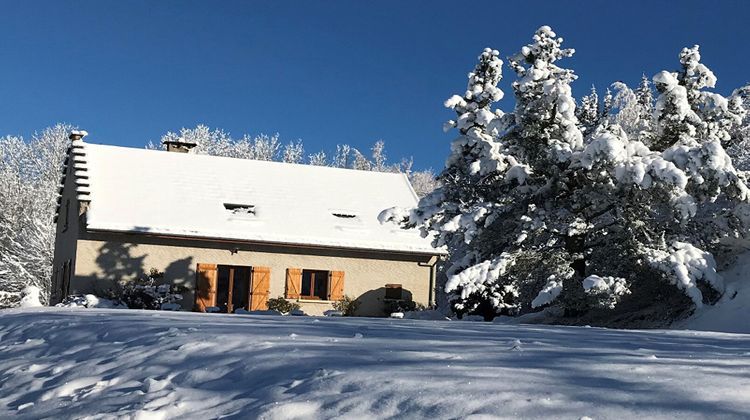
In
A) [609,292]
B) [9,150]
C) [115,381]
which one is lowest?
[115,381]

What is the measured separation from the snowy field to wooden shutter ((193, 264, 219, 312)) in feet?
50.6

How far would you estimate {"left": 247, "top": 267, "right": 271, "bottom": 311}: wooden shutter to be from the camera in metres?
24.2

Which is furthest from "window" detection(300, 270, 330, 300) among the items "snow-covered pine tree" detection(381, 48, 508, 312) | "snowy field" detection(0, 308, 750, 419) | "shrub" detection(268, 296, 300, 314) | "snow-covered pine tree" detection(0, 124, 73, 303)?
"snow-covered pine tree" detection(0, 124, 73, 303)

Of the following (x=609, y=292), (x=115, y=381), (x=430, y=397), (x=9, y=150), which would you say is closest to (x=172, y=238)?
(x=609, y=292)

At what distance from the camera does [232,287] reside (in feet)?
79.9

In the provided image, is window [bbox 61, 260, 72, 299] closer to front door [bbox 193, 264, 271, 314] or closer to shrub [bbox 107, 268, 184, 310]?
shrub [bbox 107, 268, 184, 310]

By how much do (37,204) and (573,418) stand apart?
42.9 metres

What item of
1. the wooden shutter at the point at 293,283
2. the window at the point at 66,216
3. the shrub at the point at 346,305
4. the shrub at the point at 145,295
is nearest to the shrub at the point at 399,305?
the shrub at the point at 346,305

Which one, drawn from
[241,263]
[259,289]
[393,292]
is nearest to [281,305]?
[259,289]

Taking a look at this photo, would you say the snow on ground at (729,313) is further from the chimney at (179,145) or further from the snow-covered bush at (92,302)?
the chimney at (179,145)

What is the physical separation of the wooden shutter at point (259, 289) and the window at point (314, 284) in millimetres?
1273

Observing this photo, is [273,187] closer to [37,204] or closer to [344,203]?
[344,203]

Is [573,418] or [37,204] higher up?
[37,204]

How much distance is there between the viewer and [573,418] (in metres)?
3.96
